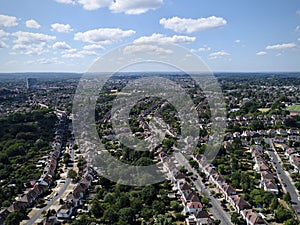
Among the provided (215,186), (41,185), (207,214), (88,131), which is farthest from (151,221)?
(88,131)

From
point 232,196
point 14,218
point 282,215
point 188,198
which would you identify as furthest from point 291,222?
point 14,218

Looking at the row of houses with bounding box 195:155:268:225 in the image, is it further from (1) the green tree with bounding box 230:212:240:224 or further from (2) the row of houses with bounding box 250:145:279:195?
(2) the row of houses with bounding box 250:145:279:195

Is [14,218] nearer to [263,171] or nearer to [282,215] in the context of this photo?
[282,215]

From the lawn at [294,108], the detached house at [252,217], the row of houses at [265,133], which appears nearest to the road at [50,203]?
the detached house at [252,217]

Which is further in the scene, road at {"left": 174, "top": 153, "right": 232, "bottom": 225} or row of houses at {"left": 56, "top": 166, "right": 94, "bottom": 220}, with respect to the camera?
row of houses at {"left": 56, "top": 166, "right": 94, "bottom": 220}

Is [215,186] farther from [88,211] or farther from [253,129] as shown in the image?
[253,129]

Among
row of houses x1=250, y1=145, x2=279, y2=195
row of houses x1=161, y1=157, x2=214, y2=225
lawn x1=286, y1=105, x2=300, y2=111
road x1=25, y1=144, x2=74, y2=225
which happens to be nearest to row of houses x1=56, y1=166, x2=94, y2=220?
road x1=25, y1=144, x2=74, y2=225

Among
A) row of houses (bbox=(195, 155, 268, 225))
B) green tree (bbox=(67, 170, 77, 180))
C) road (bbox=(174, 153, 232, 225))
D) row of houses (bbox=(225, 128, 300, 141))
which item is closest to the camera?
row of houses (bbox=(195, 155, 268, 225))
